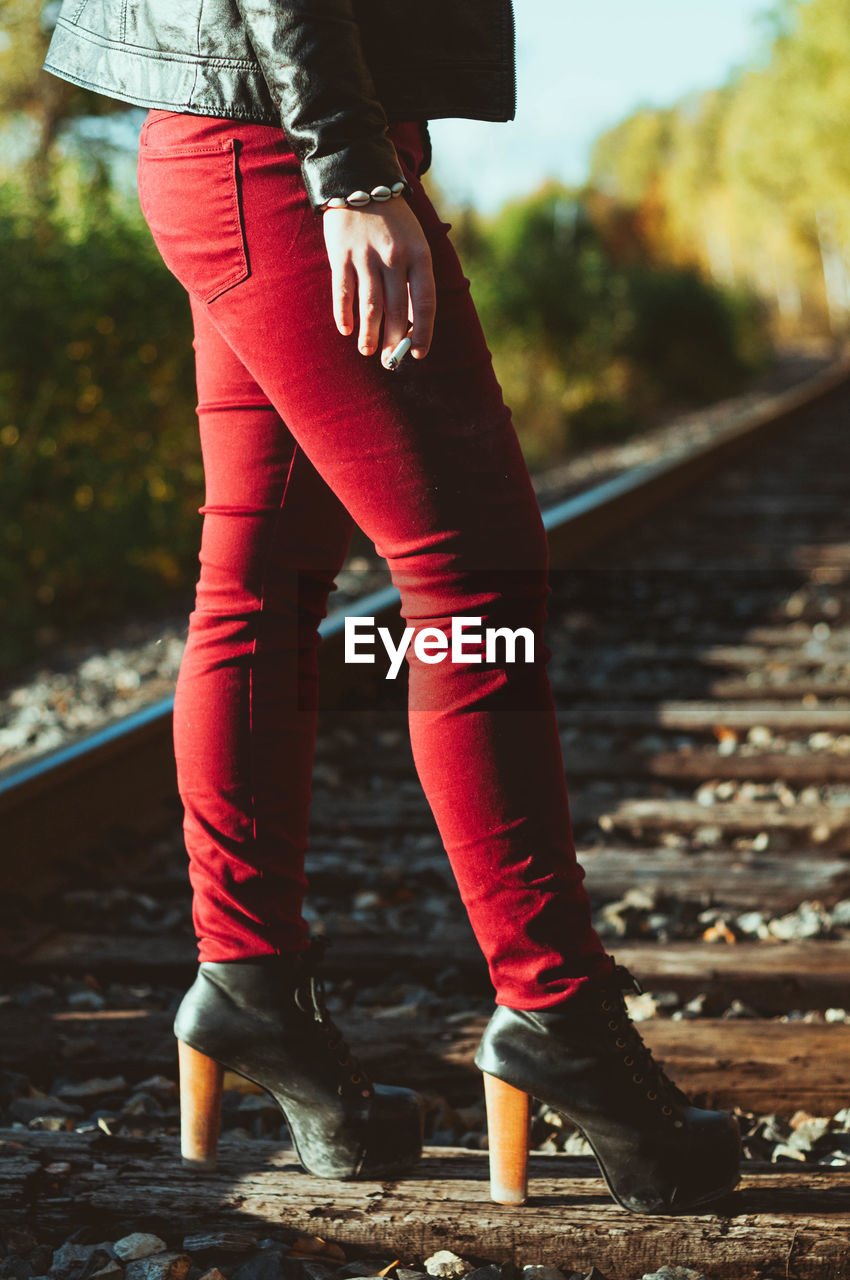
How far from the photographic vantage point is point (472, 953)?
234 centimetres

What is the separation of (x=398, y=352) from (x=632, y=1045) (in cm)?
80

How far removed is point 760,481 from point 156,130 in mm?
7888

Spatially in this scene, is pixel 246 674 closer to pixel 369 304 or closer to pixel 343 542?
pixel 343 542

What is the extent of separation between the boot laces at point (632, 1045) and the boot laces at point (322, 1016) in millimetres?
328

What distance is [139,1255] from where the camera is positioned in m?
1.48

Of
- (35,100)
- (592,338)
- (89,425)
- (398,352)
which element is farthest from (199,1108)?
(35,100)

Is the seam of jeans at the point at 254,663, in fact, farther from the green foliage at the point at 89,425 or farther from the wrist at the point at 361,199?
the green foliage at the point at 89,425

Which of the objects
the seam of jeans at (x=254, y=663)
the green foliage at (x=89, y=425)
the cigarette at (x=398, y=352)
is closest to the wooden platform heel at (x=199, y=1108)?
the seam of jeans at (x=254, y=663)

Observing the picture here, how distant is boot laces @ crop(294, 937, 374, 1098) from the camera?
1609 millimetres

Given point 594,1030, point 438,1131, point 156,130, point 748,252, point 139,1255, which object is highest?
point 748,252

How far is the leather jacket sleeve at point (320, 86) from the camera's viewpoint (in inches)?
50.2

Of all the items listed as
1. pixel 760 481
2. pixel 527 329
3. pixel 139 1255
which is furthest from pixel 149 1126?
pixel 527 329

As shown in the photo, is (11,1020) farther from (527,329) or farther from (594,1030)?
(527,329)

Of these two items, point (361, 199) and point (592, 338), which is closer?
point (361, 199)
